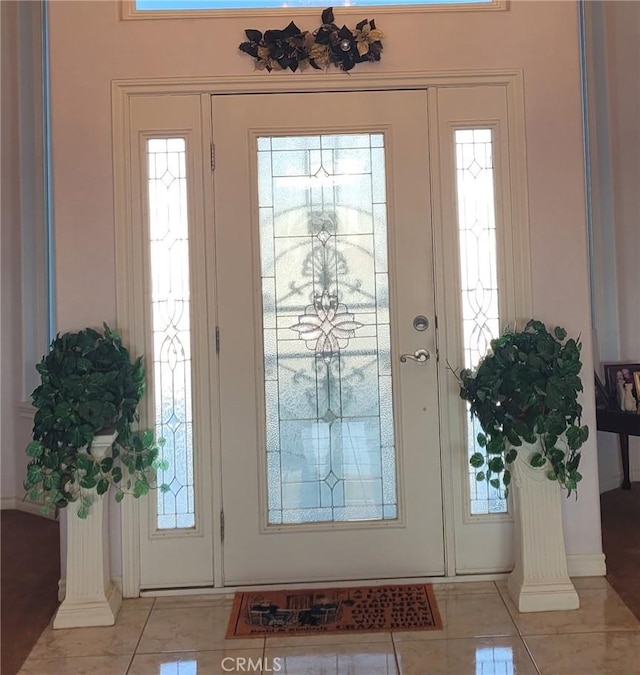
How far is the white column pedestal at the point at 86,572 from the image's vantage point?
2.57 m

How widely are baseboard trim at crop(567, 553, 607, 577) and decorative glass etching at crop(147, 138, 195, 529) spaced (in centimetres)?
156

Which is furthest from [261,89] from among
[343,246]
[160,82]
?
[343,246]

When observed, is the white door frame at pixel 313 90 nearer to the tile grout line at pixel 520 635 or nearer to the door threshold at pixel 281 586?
the door threshold at pixel 281 586

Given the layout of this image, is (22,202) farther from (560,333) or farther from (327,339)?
(560,333)

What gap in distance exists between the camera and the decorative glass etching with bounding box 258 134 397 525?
2.84 metres

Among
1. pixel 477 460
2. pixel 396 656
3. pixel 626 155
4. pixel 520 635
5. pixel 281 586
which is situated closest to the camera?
pixel 396 656

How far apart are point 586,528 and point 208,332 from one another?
1.74 metres

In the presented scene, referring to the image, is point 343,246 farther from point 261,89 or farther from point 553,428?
point 553,428

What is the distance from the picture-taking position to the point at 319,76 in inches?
111

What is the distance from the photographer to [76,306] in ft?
9.16

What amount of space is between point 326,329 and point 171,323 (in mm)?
632

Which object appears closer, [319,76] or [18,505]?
[319,76]

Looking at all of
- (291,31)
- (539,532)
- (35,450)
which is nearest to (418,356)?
(539,532)

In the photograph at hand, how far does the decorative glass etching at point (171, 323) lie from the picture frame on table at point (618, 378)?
6.95 ft
